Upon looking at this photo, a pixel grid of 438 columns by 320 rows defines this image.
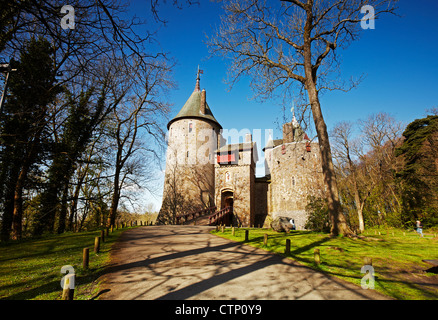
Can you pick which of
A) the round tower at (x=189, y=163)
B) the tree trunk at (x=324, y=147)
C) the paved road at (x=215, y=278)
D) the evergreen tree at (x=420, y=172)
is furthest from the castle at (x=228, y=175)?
the paved road at (x=215, y=278)

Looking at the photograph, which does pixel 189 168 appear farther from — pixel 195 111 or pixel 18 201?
pixel 18 201

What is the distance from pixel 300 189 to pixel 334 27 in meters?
17.4

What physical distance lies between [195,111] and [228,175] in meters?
9.63

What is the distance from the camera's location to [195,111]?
27.5 meters

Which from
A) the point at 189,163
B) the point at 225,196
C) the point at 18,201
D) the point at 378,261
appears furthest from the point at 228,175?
the point at 378,261

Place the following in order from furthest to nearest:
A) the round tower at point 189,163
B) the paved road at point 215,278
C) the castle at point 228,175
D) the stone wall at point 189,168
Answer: the stone wall at point 189,168, the round tower at point 189,163, the castle at point 228,175, the paved road at point 215,278

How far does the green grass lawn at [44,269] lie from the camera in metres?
4.38

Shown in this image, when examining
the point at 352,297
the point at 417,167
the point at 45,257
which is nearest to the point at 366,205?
the point at 417,167

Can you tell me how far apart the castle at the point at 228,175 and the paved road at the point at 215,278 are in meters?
18.0

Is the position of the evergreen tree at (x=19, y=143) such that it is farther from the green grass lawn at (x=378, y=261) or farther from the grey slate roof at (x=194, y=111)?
the grey slate roof at (x=194, y=111)

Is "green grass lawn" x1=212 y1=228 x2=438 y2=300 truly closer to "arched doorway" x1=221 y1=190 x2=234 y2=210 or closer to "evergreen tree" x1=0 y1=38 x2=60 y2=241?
"evergreen tree" x1=0 y1=38 x2=60 y2=241
